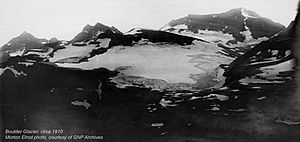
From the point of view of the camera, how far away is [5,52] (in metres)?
2.71

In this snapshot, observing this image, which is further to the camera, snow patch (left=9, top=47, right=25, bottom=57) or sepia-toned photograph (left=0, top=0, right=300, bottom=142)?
snow patch (left=9, top=47, right=25, bottom=57)

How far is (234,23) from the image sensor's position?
2.70 metres

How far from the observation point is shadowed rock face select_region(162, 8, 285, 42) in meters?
2.65

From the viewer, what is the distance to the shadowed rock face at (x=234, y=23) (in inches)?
104

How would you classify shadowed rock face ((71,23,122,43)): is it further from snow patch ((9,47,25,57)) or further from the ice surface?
snow patch ((9,47,25,57))

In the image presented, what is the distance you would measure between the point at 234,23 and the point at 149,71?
655mm

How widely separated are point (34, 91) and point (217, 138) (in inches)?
48.7

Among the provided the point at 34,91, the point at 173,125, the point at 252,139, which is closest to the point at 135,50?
the point at 173,125

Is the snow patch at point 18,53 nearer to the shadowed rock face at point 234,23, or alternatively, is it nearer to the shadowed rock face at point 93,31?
the shadowed rock face at point 93,31

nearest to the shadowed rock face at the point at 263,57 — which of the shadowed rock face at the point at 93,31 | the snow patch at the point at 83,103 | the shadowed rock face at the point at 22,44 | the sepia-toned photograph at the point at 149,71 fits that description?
the sepia-toned photograph at the point at 149,71

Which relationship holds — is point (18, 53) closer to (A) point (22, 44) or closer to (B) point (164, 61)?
(A) point (22, 44)

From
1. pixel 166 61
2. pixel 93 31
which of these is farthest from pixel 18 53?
pixel 166 61

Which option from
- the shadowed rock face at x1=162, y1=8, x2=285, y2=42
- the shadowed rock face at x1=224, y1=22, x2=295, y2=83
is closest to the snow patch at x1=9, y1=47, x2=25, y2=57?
the shadowed rock face at x1=162, y1=8, x2=285, y2=42

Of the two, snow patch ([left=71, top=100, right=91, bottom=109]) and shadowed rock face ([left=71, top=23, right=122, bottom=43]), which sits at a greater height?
shadowed rock face ([left=71, top=23, right=122, bottom=43])
